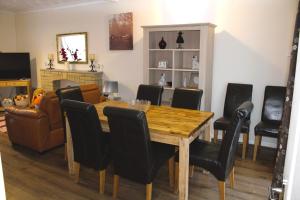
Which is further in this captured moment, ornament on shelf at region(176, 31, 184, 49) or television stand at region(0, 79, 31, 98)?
television stand at region(0, 79, 31, 98)

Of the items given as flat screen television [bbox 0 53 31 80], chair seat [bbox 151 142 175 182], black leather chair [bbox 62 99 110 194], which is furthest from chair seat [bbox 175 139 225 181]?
flat screen television [bbox 0 53 31 80]

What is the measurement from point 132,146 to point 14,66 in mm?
5604

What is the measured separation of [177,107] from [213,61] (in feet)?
4.19

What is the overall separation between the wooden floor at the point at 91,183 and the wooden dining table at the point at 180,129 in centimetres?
29

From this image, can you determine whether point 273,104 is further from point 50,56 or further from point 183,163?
point 50,56

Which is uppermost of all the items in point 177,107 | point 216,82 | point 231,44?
point 231,44

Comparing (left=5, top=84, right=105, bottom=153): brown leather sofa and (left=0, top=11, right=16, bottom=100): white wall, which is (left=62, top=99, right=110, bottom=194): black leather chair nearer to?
(left=5, top=84, right=105, bottom=153): brown leather sofa

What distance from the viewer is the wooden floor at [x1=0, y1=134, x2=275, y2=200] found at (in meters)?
2.69

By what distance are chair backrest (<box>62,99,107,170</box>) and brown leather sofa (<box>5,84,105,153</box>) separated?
985mm

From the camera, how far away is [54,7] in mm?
6094

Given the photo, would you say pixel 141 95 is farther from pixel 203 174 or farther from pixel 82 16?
pixel 82 16

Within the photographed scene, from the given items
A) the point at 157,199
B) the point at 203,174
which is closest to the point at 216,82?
the point at 203,174

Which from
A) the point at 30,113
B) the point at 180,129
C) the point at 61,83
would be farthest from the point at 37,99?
the point at 180,129

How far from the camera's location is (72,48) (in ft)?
19.7
